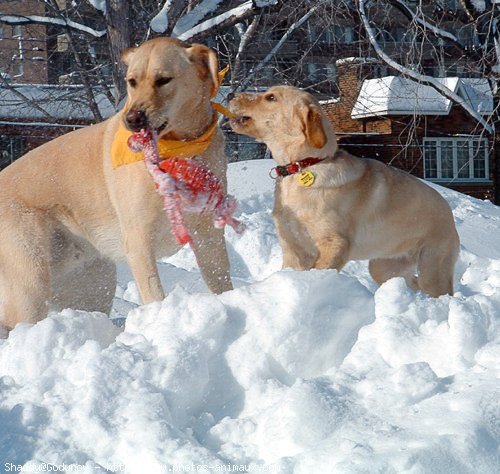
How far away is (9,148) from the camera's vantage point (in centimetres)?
2322

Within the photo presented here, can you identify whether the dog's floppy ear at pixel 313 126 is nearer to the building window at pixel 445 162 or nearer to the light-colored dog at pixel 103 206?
the light-colored dog at pixel 103 206

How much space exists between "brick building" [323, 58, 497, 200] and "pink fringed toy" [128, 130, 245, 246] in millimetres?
18867

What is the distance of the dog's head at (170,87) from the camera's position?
166 inches

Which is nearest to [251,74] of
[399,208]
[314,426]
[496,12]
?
[496,12]

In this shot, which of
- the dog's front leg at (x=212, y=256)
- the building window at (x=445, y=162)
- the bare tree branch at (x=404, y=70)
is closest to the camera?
the dog's front leg at (x=212, y=256)

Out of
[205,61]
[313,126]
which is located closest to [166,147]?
[205,61]

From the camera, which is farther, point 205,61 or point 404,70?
point 404,70

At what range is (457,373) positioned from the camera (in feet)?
9.35

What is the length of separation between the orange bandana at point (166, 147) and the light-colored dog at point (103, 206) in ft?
Result: 0.14

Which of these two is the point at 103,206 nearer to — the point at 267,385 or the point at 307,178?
the point at 307,178

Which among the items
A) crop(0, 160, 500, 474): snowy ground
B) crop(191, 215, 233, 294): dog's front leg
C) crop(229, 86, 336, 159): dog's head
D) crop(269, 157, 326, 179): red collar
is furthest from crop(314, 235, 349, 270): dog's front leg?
crop(0, 160, 500, 474): snowy ground

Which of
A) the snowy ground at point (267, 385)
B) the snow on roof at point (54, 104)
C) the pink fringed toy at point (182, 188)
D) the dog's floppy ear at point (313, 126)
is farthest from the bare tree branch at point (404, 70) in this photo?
the snowy ground at point (267, 385)

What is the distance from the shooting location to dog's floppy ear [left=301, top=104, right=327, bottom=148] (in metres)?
5.53

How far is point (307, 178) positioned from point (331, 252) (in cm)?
53
